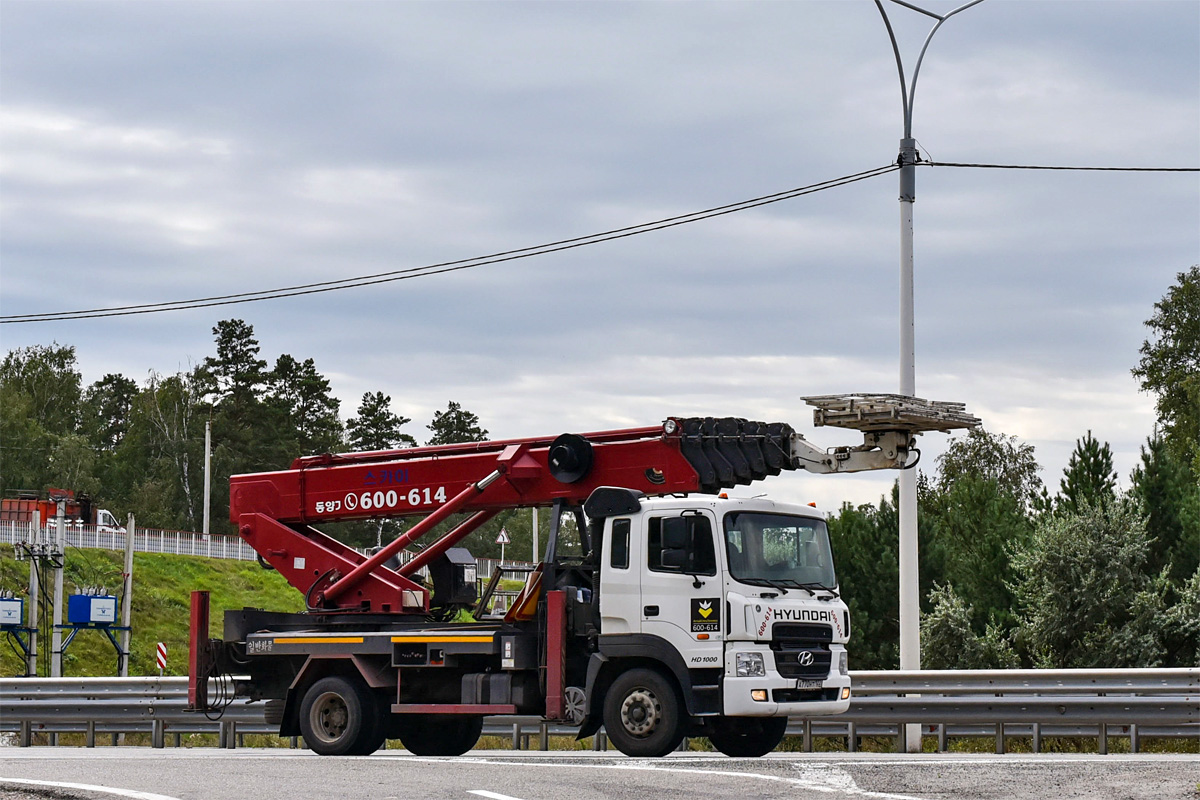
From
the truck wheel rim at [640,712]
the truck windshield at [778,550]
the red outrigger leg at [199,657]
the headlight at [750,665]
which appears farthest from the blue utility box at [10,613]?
the headlight at [750,665]

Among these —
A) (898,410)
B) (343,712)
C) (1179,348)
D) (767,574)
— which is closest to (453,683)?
(343,712)

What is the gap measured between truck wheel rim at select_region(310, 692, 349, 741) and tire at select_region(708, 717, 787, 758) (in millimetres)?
3844

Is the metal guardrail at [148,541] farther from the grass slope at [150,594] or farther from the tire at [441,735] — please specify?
the tire at [441,735]

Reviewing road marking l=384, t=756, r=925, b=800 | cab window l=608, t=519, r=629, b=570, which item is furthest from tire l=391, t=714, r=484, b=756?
cab window l=608, t=519, r=629, b=570

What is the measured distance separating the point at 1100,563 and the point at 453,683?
13.7 meters

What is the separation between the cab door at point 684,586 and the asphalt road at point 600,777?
1.11 meters

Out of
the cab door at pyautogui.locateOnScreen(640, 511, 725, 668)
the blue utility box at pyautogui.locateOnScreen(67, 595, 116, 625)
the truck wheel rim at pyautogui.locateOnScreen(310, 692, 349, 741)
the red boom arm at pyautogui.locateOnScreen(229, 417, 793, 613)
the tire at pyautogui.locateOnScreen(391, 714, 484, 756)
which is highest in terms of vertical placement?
the red boom arm at pyautogui.locateOnScreen(229, 417, 793, 613)

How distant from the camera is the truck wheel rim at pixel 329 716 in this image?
15781 mm

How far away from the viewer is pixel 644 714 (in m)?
13.8

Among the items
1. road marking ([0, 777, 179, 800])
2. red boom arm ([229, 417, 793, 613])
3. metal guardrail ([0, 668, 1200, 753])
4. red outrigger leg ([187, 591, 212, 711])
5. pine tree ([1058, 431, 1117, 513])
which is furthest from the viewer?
pine tree ([1058, 431, 1117, 513])

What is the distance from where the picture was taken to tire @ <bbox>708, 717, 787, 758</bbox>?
14.9 m

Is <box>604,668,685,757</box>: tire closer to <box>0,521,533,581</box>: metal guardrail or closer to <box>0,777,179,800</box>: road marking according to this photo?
<box>0,777,179,800</box>: road marking

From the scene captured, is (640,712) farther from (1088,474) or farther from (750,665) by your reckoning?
(1088,474)

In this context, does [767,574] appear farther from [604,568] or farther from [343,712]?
[343,712]
